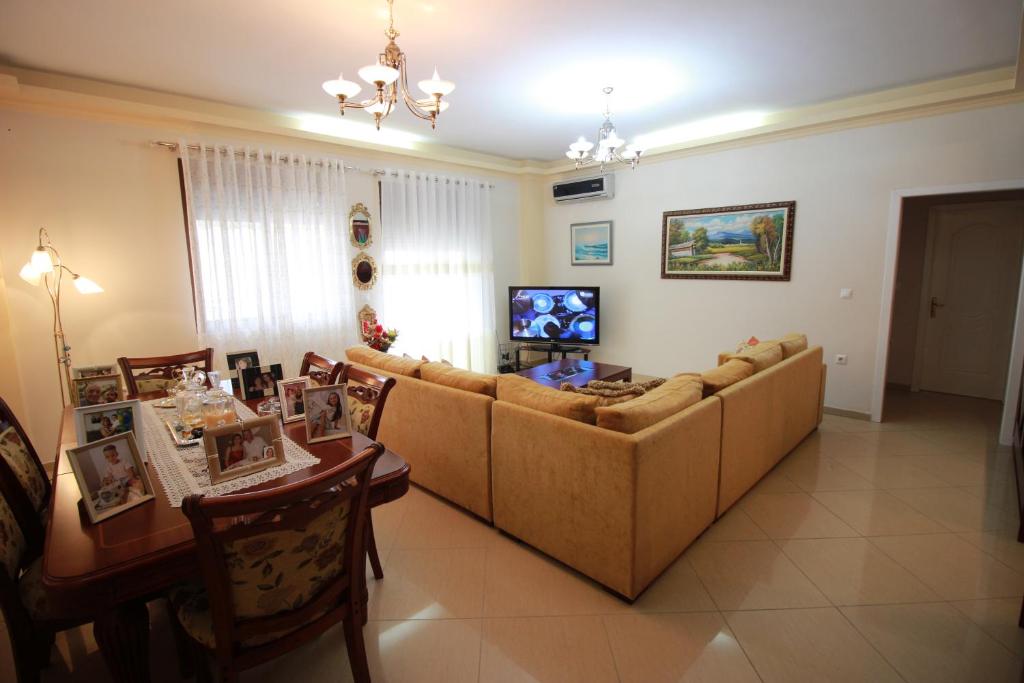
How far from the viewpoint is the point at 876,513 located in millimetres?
2744

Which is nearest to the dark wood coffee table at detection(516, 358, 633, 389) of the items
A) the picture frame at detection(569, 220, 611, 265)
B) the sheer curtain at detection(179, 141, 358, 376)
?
the picture frame at detection(569, 220, 611, 265)

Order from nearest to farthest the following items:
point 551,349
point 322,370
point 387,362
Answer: point 322,370
point 387,362
point 551,349

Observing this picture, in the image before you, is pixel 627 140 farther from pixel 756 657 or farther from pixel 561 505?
pixel 756 657

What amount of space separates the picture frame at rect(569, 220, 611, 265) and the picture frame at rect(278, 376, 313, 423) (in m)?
4.49

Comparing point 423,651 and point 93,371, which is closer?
point 423,651

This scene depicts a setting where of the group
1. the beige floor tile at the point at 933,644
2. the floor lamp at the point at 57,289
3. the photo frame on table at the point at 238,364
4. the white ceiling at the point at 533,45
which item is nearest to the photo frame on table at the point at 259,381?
the photo frame on table at the point at 238,364

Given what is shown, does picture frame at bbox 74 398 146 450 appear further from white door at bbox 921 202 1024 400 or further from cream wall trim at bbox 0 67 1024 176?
white door at bbox 921 202 1024 400

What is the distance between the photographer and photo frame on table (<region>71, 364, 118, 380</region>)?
2.44 metres

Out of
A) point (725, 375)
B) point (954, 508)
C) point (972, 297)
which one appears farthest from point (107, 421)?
point (972, 297)

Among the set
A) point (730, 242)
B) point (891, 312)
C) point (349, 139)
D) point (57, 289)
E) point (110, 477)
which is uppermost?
point (349, 139)

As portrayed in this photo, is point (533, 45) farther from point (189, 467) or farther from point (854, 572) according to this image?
point (854, 572)

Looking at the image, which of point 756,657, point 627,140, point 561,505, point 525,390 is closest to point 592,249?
point 627,140

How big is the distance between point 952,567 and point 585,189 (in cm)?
477

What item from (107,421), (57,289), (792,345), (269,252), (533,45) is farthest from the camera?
(269,252)
